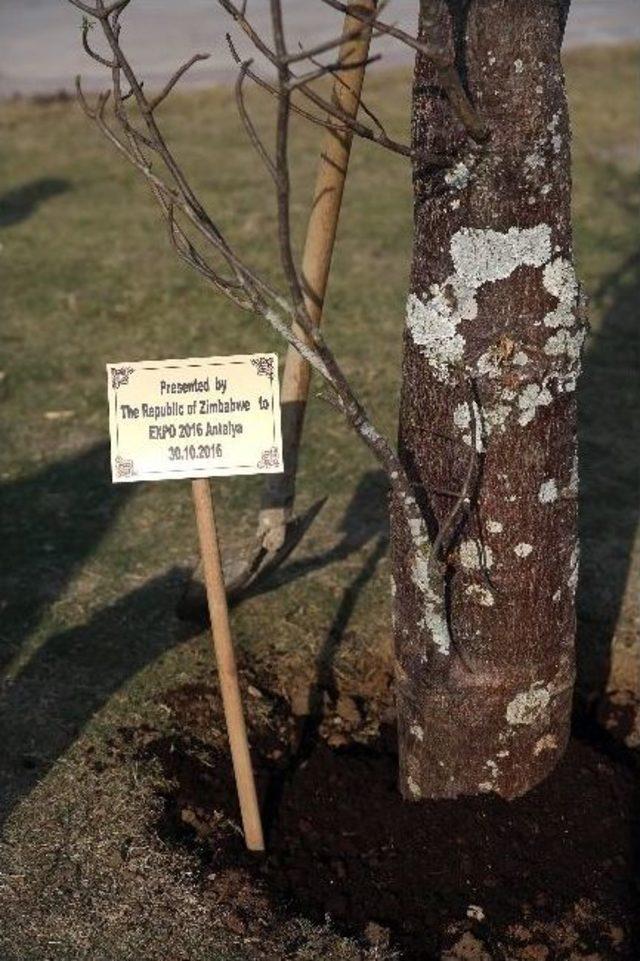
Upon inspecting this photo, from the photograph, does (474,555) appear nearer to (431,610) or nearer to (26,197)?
(431,610)

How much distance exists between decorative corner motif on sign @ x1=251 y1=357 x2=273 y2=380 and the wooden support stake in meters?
0.28

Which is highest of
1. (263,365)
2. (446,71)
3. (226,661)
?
(446,71)

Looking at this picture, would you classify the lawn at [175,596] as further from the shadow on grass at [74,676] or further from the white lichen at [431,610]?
the white lichen at [431,610]

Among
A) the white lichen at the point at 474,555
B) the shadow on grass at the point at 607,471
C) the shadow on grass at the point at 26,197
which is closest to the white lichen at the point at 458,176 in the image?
the white lichen at the point at 474,555

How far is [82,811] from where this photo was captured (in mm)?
3189

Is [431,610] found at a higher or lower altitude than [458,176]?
lower

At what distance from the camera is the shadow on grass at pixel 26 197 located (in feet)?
27.3

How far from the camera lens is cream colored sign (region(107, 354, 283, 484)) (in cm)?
280

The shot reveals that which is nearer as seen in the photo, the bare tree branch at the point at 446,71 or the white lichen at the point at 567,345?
the bare tree branch at the point at 446,71

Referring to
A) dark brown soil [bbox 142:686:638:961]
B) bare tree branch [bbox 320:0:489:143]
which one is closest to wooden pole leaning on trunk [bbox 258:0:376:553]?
bare tree branch [bbox 320:0:489:143]

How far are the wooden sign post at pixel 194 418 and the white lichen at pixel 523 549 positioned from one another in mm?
544

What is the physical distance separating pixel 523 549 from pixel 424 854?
2.53 ft

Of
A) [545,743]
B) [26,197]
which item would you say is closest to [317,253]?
[545,743]

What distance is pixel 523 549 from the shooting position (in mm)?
2818
